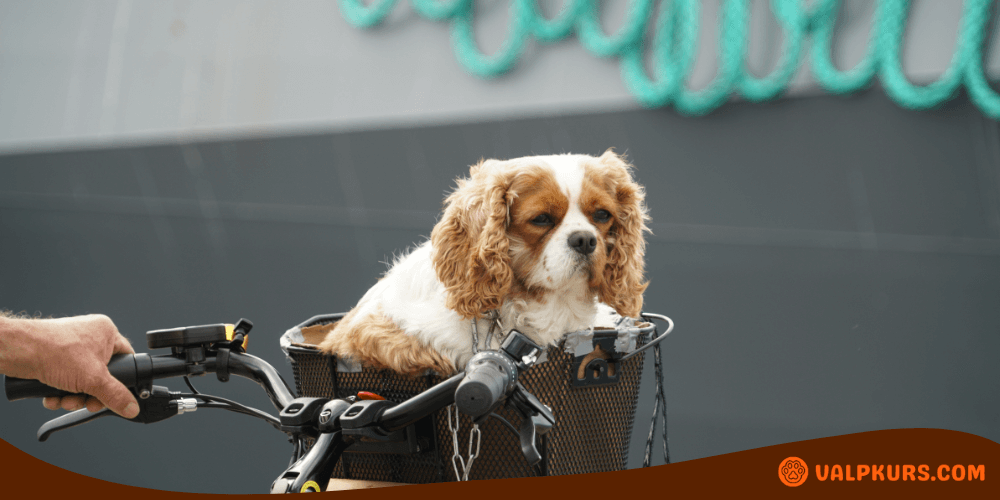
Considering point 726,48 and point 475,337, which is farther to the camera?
point 726,48

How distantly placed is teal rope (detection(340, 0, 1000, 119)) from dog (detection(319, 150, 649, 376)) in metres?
1.64

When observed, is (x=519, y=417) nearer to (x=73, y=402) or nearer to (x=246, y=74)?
(x=73, y=402)

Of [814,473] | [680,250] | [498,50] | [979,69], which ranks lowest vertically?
[814,473]

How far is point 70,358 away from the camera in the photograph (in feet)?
3.33

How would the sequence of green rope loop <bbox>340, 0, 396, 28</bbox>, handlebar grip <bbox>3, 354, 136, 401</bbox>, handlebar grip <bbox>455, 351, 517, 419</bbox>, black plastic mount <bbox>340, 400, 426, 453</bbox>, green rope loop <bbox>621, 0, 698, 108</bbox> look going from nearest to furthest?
handlebar grip <bbox>455, 351, 517, 419</bbox>, black plastic mount <bbox>340, 400, 426, 453</bbox>, handlebar grip <bbox>3, 354, 136, 401</bbox>, green rope loop <bbox>621, 0, 698, 108</bbox>, green rope loop <bbox>340, 0, 396, 28</bbox>

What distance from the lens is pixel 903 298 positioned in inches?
107

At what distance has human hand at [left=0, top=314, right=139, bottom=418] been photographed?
980 mm

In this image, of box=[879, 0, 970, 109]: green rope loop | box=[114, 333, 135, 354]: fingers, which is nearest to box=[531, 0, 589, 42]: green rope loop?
box=[879, 0, 970, 109]: green rope loop

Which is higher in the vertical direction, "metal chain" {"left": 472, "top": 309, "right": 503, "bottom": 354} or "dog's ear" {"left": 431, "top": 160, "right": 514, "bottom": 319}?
"dog's ear" {"left": 431, "top": 160, "right": 514, "bottom": 319}

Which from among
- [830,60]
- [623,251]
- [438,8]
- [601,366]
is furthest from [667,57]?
[601,366]

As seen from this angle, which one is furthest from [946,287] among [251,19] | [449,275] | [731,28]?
[251,19]

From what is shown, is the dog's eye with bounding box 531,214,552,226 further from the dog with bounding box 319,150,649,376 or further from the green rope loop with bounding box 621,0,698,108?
the green rope loop with bounding box 621,0,698,108

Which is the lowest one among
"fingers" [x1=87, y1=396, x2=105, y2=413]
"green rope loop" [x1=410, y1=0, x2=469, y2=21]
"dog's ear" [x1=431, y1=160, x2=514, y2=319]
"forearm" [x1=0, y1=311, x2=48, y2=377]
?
"fingers" [x1=87, y1=396, x2=105, y2=413]

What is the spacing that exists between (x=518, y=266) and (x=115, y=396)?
0.65 meters
